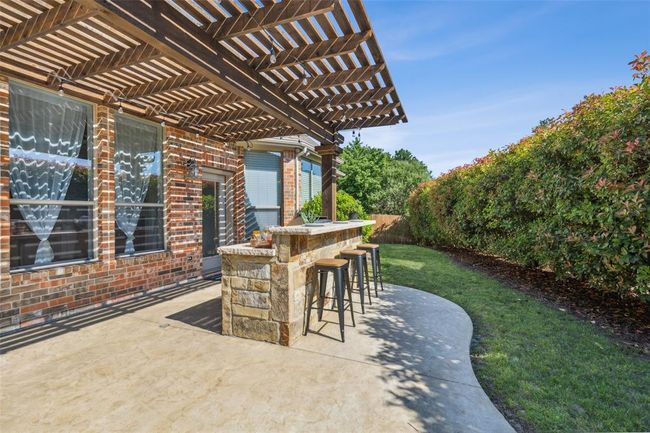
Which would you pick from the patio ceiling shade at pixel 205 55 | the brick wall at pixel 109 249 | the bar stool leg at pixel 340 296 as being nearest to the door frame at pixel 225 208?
the brick wall at pixel 109 249

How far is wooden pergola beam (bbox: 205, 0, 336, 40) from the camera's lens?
8.64 feet

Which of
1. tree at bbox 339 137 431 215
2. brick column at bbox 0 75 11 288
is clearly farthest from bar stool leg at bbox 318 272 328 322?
tree at bbox 339 137 431 215

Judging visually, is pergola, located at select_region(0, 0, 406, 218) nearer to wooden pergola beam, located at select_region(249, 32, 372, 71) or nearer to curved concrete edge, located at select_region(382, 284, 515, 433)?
wooden pergola beam, located at select_region(249, 32, 372, 71)

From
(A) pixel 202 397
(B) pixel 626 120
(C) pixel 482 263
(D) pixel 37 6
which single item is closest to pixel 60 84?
(D) pixel 37 6

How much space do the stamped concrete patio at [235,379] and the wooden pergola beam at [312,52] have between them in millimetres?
3032

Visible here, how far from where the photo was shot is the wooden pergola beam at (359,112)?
4.87 meters

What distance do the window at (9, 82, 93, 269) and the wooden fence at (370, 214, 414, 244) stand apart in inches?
426

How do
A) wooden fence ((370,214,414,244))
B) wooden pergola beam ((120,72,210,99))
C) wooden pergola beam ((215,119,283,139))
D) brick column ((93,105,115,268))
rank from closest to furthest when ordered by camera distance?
1. wooden pergola beam ((120,72,210,99))
2. brick column ((93,105,115,268))
3. wooden pergola beam ((215,119,283,139))
4. wooden fence ((370,214,414,244))

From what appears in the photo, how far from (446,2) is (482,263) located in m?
6.05

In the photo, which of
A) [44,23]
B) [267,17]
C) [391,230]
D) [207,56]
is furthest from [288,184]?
[391,230]

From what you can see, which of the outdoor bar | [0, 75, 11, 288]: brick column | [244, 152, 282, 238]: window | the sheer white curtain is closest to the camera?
the outdoor bar

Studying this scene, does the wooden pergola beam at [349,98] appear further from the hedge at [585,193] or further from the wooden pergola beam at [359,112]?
the hedge at [585,193]

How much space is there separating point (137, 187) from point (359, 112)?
12.7 ft

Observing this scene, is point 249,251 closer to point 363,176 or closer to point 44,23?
point 44,23
